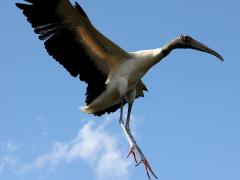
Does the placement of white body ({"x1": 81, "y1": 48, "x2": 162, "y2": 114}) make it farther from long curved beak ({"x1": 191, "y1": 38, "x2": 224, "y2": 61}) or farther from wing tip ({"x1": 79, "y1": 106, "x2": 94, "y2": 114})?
long curved beak ({"x1": 191, "y1": 38, "x2": 224, "y2": 61})

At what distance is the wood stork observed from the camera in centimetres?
1257

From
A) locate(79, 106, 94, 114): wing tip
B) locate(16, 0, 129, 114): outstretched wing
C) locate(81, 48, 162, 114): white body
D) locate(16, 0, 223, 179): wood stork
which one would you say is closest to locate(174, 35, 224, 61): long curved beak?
locate(16, 0, 223, 179): wood stork

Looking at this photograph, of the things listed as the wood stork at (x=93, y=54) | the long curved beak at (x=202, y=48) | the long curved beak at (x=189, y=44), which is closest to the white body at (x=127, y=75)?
the wood stork at (x=93, y=54)

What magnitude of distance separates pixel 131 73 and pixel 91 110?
1.27 meters

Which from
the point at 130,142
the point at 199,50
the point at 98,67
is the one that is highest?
the point at 98,67

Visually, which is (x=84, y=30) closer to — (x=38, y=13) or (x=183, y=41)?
(x=38, y=13)

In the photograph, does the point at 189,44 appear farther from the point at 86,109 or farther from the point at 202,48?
the point at 86,109

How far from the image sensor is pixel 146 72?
12.8 meters

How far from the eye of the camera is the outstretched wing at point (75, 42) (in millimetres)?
12555

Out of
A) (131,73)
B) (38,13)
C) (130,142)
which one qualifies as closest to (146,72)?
(131,73)

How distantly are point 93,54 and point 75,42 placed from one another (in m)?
0.42

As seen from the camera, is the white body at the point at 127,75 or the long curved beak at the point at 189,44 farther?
the long curved beak at the point at 189,44

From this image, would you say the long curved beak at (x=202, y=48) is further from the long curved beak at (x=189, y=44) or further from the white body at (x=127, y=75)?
the white body at (x=127, y=75)

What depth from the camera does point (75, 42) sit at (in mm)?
12945
